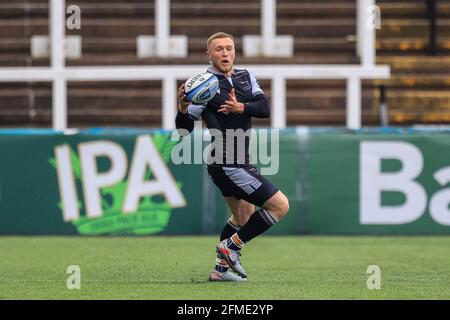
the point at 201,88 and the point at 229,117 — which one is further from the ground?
the point at 201,88

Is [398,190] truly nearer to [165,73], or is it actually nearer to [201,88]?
[165,73]

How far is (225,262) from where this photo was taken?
1101 centimetres

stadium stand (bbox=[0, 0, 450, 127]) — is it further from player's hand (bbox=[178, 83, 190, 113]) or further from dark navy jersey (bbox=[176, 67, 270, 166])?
player's hand (bbox=[178, 83, 190, 113])

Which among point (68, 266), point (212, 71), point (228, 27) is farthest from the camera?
point (228, 27)

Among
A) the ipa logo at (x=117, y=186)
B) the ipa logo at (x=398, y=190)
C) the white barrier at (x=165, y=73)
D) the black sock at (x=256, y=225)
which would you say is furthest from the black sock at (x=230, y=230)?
the white barrier at (x=165, y=73)

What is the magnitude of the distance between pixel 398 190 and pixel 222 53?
23.1ft

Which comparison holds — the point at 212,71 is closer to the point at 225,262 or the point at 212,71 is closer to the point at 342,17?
the point at 225,262

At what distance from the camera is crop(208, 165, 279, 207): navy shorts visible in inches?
429

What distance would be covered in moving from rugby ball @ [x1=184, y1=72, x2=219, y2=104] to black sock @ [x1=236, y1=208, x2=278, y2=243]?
108cm

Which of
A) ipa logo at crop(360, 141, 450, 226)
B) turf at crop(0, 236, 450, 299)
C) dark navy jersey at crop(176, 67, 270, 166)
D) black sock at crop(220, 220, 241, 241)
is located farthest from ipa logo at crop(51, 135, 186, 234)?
dark navy jersey at crop(176, 67, 270, 166)

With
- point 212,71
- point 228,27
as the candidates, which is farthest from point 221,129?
point 228,27

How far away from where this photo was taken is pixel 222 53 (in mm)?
10805

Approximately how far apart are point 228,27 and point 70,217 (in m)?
6.31

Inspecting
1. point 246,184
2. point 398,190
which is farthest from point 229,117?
point 398,190
